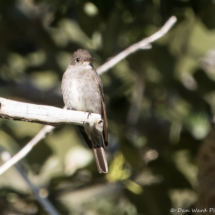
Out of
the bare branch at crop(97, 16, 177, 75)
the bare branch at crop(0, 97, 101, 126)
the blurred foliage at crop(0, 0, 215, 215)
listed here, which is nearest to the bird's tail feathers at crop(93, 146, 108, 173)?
the blurred foliage at crop(0, 0, 215, 215)

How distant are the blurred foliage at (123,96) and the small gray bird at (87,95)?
20cm

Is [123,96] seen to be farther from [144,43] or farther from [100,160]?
[144,43]

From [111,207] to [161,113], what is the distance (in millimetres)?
1184

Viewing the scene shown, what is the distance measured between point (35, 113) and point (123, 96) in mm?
1622

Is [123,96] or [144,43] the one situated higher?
[123,96]

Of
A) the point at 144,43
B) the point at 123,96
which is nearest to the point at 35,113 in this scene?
the point at 144,43

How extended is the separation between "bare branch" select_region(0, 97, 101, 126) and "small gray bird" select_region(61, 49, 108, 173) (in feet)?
2.98

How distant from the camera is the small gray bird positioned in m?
3.36

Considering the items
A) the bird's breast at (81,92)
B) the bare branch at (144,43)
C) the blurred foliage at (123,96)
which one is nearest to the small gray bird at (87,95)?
the bird's breast at (81,92)

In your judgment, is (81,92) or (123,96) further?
(123,96)

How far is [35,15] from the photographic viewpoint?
4176 mm

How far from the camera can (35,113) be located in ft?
7.36

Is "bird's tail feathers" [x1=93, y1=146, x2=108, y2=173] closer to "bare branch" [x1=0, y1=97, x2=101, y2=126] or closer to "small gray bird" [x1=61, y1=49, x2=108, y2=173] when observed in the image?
"small gray bird" [x1=61, y1=49, x2=108, y2=173]

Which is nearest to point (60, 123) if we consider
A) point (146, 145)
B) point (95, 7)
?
point (95, 7)
